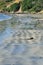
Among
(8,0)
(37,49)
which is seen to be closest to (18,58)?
(37,49)

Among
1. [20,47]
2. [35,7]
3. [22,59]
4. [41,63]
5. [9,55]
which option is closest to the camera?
[41,63]

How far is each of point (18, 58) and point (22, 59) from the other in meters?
0.17

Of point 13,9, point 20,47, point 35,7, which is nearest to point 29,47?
point 20,47

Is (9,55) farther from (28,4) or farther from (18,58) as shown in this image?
(28,4)

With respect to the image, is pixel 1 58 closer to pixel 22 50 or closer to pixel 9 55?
pixel 9 55

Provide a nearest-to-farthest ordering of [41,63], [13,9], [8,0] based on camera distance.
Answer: [41,63] → [13,9] → [8,0]

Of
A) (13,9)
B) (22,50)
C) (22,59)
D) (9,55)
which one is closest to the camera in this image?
(22,59)

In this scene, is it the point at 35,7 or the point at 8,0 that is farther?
the point at 8,0

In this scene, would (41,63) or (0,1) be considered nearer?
(41,63)

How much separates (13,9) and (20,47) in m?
34.2

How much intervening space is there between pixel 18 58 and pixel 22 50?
3.55 feet

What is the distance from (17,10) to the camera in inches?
1672

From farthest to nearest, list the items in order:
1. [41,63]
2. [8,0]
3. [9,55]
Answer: [8,0], [9,55], [41,63]

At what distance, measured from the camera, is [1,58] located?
6.88m
